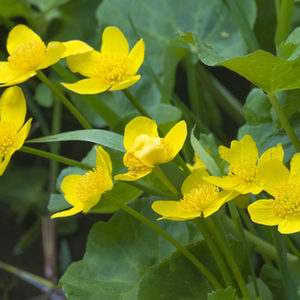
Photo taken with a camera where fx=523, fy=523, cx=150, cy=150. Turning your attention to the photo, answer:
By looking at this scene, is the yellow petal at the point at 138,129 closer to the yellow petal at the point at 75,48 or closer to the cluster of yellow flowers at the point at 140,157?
the cluster of yellow flowers at the point at 140,157

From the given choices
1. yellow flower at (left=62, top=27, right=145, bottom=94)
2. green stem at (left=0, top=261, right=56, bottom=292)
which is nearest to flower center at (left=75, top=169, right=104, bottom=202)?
yellow flower at (left=62, top=27, right=145, bottom=94)

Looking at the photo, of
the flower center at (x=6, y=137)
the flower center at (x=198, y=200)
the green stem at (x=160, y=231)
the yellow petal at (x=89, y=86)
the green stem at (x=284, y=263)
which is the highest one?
the yellow petal at (x=89, y=86)

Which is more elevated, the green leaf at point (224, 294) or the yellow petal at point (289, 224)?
the yellow petal at point (289, 224)

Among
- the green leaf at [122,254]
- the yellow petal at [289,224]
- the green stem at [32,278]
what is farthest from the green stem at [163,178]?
the green stem at [32,278]

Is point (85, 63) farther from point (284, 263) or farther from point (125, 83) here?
point (284, 263)

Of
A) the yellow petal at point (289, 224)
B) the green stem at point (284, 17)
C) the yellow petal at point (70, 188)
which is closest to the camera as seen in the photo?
the yellow petal at point (289, 224)

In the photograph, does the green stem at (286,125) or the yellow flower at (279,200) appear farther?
the green stem at (286,125)

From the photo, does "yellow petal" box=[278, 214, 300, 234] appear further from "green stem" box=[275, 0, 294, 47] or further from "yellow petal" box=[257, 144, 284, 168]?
"green stem" box=[275, 0, 294, 47]

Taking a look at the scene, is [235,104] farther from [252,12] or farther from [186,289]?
[186,289]

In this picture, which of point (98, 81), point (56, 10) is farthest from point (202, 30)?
point (98, 81)
